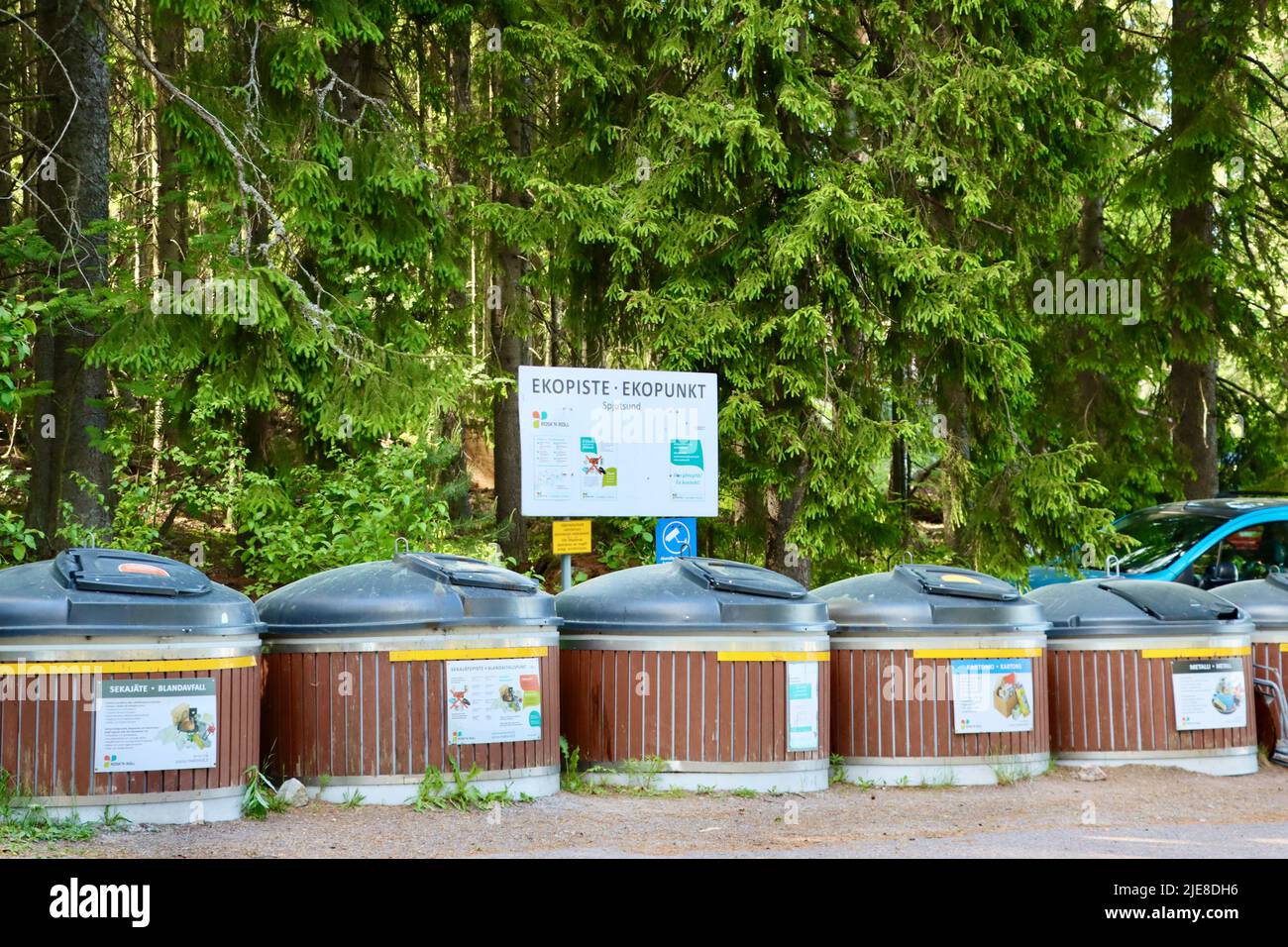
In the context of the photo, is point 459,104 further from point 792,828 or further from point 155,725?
point 792,828

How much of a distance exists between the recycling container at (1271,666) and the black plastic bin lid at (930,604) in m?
2.20

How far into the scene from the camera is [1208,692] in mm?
9203

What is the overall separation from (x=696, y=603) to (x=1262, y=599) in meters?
4.89

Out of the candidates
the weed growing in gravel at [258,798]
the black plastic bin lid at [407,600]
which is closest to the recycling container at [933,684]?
the black plastic bin lid at [407,600]

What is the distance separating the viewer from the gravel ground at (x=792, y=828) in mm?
6441

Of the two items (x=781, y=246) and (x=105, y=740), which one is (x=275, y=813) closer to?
(x=105, y=740)

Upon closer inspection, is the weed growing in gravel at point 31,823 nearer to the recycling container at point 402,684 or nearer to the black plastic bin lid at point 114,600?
the black plastic bin lid at point 114,600

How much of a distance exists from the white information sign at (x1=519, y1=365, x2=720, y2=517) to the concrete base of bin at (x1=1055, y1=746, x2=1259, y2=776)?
131 inches

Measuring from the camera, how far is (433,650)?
24.4 feet

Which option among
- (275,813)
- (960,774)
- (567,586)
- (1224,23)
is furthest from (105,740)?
(1224,23)

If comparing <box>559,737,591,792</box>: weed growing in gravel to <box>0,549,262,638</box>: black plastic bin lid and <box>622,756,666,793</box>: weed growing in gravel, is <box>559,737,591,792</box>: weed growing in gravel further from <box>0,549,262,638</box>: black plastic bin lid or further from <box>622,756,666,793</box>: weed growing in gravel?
<box>0,549,262,638</box>: black plastic bin lid

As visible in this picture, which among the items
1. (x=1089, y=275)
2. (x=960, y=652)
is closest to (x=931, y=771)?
(x=960, y=652)

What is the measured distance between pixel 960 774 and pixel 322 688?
13.4 feet

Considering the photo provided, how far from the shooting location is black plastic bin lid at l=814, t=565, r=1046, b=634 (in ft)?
27.9
